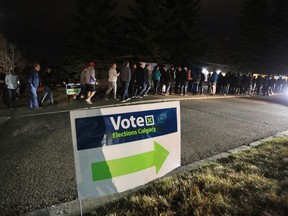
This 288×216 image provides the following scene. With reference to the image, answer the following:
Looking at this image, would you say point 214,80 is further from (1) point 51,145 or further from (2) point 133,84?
(1) point 51,145

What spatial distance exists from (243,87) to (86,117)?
891 inches

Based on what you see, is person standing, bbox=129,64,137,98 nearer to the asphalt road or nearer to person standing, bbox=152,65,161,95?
person standing, bbox=152,65,161,95

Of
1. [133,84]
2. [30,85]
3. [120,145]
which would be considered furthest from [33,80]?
[120,145]

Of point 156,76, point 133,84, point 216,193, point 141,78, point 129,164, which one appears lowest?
Result: point 216,193

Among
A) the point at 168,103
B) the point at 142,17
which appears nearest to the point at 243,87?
the point at 142,17

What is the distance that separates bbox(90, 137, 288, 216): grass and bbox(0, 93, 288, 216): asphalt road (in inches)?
37.3

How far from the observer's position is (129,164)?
3184 mm

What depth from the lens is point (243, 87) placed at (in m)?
22.8

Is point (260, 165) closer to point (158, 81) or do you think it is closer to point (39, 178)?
point (39, 178)

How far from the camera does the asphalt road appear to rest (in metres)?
3.75

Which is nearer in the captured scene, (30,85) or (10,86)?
(30,85)

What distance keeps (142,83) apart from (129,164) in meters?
10.3

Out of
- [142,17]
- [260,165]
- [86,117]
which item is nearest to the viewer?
[86,117]

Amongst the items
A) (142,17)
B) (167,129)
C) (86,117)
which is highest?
(142,17)
